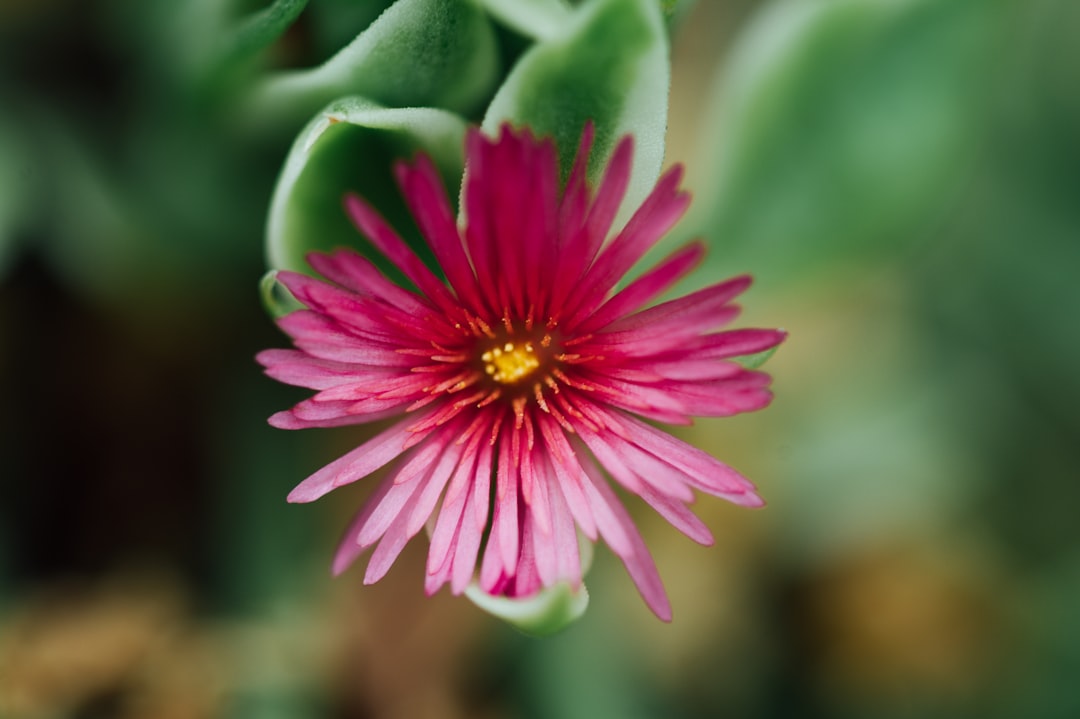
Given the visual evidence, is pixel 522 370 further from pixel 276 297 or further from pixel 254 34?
pixel 254 34

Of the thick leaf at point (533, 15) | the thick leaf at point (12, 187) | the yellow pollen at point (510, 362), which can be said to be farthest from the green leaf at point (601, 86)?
the thick leaf at point (12, 187)

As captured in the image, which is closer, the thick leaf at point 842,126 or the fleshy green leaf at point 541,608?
the fleshy green leaf at point 541,608

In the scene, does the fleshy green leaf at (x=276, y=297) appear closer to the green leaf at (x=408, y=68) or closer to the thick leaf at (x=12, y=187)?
the green leaf at (x=408, y=68)

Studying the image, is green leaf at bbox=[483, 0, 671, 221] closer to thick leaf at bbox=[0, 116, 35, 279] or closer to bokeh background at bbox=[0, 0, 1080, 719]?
bokeh background at bbox=[0, 0, 1080, 719]

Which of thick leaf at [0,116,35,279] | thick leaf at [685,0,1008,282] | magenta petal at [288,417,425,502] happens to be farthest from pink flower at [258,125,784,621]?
thick leaf at [0,116,35,279]

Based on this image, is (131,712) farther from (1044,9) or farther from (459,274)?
(1044,9)

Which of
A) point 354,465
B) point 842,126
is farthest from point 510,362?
point 842,126

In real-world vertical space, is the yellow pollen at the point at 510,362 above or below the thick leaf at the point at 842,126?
below
